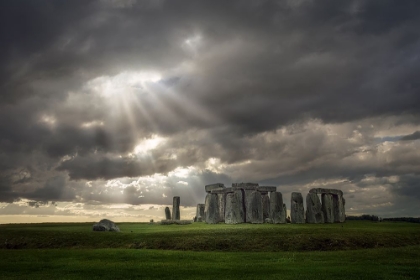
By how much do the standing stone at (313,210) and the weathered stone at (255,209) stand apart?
5399mm

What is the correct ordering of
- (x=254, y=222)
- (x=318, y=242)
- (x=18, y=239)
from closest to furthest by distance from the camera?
1. (x=318, y=242)
2. (x=18, y=239)
3. (x=254, y=222)

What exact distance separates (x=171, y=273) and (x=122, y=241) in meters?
11.8

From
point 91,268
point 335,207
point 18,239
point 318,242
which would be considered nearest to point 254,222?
point 335,207

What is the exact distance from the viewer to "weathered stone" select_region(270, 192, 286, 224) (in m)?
43.1

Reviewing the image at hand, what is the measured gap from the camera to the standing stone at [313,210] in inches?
1754

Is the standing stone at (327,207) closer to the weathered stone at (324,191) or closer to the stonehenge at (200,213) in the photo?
the weathered stone at (324,191)

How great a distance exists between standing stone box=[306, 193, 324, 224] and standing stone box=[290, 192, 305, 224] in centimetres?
95

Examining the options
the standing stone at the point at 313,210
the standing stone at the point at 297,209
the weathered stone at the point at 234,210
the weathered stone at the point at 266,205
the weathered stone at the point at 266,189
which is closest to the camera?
the weathered stone at the point at 234,210

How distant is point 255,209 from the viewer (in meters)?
44.2

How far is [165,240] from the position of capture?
2756cm

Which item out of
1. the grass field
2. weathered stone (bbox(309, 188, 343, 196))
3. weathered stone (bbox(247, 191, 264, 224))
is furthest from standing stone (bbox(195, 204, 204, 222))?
the grass field

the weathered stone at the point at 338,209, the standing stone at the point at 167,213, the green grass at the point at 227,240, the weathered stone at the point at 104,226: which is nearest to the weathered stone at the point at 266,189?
the weathered stone at the point at 338,209

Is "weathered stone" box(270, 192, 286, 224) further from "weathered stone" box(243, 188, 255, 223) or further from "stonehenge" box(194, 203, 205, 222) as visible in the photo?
"stonehenge" box(194, 203, 205, 222)

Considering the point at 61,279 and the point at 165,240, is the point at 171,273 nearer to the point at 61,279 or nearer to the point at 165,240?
the point at 61,279
